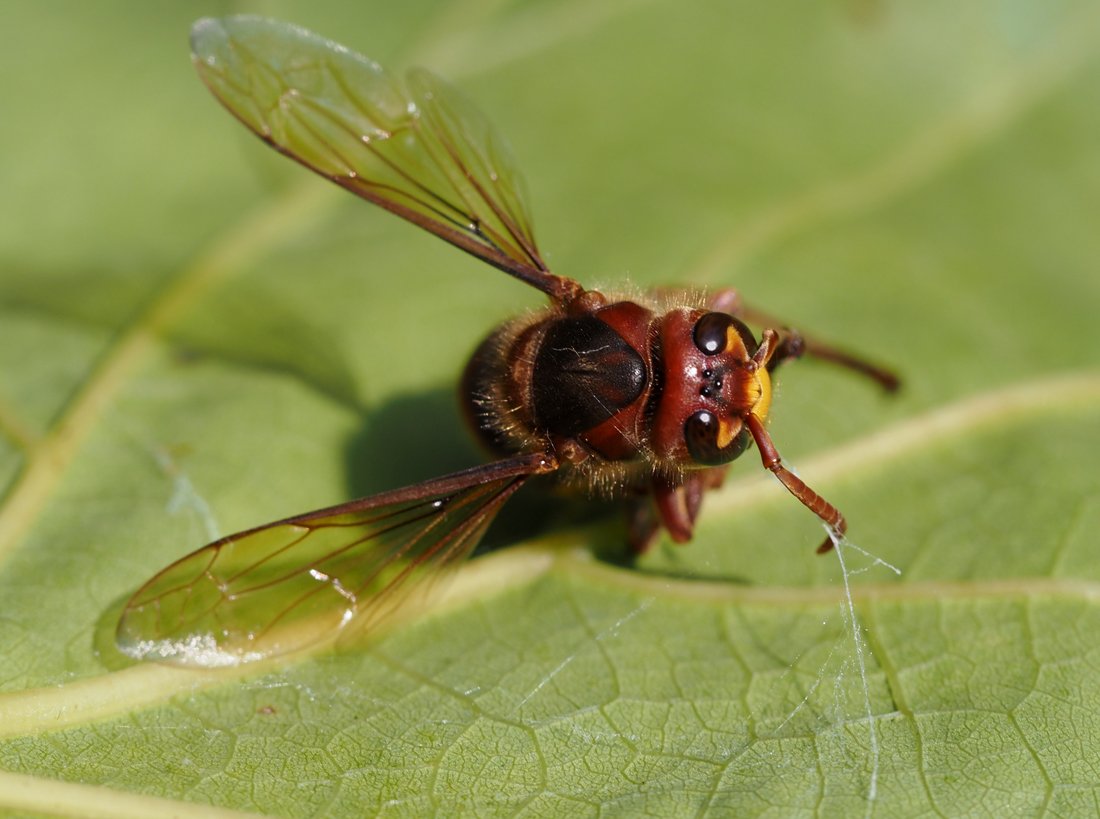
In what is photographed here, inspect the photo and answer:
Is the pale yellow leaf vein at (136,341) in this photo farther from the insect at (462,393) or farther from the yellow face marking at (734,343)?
the yellow face marking at (734,343)

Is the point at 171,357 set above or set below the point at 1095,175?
above

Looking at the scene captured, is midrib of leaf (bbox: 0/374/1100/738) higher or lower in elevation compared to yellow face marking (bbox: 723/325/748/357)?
lower

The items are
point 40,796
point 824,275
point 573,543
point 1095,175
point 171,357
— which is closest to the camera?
point 40,796

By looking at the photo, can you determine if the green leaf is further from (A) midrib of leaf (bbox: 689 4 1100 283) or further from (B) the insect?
(B) the insect

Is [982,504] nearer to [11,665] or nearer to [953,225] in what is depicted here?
[953,225]

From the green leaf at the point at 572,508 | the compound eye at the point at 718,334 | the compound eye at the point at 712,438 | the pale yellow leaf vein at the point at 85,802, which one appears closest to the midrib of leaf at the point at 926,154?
the green leaf at the point at 572,508

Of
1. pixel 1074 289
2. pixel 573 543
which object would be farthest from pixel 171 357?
pixel 1074 289

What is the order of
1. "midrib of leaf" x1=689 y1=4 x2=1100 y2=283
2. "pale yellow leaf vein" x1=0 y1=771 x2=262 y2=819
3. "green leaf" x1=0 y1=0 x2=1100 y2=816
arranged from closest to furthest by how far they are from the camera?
1. "pale yellow leaf vein" x1=0 y1=771 x2=262 y2=819
2. "green leaf" x1=0 y1=0 x2=1100 y2=816
3. "midrib of leaf" x1=689 y1=4 x2=1100 y2=283

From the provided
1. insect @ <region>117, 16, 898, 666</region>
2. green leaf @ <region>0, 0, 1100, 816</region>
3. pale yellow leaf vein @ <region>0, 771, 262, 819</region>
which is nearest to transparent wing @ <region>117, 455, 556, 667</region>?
insect @ <region>117, 16, 898, 666</region>
